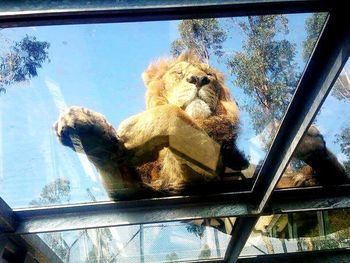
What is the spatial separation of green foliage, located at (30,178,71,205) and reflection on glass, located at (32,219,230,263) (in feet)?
1.83

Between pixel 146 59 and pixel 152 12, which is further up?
pixel 146 59

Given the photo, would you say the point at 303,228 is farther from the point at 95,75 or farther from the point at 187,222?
the point at 95,75

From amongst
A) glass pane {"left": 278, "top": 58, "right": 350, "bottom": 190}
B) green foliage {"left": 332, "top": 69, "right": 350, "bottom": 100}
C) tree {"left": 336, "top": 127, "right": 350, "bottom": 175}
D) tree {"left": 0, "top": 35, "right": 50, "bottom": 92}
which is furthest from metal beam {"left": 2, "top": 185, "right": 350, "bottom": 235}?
tree {"left": 0, "top": 35, "right": 50, "bottom": 92}

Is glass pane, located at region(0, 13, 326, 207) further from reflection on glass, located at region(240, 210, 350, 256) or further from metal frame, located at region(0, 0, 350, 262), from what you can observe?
reflection on glass, located at region(240, 210, 350, 256)

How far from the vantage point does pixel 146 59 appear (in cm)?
259

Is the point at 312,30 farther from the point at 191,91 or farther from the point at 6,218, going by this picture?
the point at 6,218

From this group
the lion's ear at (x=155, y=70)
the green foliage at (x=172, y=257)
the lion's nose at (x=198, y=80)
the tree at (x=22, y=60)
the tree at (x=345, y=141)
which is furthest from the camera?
the green foliage at (x=172, y=257)

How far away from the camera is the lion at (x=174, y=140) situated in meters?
2.85

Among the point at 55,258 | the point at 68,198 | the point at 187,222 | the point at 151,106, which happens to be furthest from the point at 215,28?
the point at 55,258

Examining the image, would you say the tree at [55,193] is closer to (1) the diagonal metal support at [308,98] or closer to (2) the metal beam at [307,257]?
(1) the diagonal metal support at [308,98]

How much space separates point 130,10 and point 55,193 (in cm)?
179

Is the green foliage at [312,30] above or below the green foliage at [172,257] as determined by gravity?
above

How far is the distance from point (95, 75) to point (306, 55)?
1167 millimetres

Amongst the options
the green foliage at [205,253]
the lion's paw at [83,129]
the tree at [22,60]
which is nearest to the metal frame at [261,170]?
the green foliage at [205,253]
